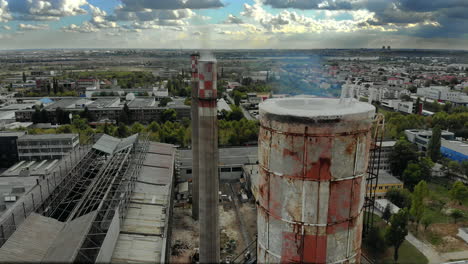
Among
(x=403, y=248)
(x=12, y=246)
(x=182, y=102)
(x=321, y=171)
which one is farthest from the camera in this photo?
(x=182, y=102)

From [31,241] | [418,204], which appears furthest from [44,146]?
[418,204]

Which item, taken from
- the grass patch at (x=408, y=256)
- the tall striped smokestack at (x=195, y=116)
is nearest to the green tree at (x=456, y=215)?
the grass patch at (x=408, y=256)

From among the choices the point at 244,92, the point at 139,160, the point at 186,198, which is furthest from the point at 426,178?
the point at 244,92

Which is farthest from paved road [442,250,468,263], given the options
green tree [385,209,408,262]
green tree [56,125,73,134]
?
green tree [56,125,73,134]

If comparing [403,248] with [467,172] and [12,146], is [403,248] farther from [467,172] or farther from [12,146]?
[12,146]

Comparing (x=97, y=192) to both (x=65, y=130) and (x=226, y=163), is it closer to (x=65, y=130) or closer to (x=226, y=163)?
(x=226, y=163)

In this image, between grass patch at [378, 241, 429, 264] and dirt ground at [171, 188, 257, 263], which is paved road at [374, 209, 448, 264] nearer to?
grass patch at [378, 241, 429, 264]
